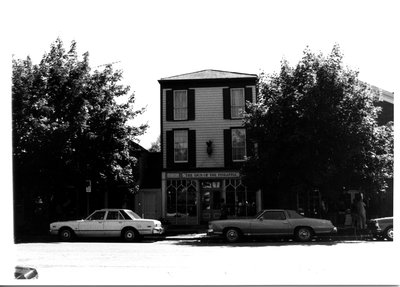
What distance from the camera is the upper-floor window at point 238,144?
2734 centimetres

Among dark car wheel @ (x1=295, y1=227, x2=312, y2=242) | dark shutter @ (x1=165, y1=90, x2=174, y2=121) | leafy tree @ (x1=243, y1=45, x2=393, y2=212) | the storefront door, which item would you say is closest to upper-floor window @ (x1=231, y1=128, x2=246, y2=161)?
the storefront door

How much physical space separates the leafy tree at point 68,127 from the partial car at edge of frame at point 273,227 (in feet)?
26.8

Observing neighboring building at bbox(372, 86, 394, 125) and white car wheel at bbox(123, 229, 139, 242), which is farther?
neighboring building at bbox(372, 86, 394, 125)

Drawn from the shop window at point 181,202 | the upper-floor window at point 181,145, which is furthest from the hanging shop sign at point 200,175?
the upper-floor window at point 181,145

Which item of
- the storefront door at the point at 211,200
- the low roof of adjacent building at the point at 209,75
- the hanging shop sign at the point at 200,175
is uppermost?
the low roof of adjacent building at the point at 209,75

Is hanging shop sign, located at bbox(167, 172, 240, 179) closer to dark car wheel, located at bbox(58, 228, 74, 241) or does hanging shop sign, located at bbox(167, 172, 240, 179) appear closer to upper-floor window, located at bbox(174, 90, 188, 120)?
upper-floor window, located at bbox(174, 90, 188, 120)

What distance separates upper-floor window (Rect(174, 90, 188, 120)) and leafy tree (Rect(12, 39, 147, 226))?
118 inches

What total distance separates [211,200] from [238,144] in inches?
153

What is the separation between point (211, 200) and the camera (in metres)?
27.7

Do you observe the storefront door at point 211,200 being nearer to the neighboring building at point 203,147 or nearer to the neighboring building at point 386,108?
the neighboring building at point 203,147

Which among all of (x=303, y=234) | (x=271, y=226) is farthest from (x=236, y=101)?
(x=303, y=234)

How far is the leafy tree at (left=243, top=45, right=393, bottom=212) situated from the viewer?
1916 centimetres

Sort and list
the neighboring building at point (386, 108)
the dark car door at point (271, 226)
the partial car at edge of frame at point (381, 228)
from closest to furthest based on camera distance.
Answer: the partial car at edge of frame at point (381, 228), the dark car door at point (271, 226), the neighboring building at point (386, 108)

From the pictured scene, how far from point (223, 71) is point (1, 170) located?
86.9ft
